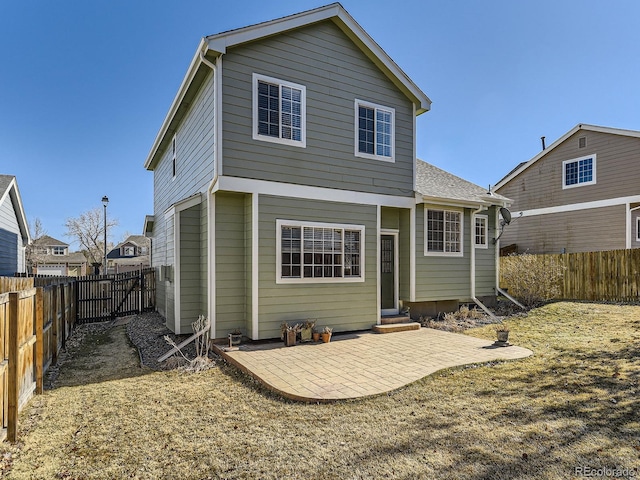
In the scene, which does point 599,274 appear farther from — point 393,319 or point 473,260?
point 393,319

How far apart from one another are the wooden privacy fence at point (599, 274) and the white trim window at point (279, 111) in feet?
33.3

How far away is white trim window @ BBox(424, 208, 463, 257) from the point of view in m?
10.8

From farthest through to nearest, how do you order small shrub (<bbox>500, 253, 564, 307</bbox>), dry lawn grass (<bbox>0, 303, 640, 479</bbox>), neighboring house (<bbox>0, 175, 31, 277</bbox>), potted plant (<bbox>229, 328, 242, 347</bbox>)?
neighboring house (<bbox>0, 175, 31, 277</bbox>), small shrub (<bbox>500, 253, 564, 307</bbox>), potted plant (<bbox>229, 328, 242, 347</bbox>), dry lawn grass (<bbox>0, 303, 640, 479</bbox>)

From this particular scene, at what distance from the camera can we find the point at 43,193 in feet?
140

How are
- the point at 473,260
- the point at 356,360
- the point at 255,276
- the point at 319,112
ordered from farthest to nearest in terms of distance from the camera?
the point at 473,260
the point at 319,112
the point at 255,276
the point at 356,360


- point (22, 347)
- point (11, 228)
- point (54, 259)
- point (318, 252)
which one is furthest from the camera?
point (54, 259)

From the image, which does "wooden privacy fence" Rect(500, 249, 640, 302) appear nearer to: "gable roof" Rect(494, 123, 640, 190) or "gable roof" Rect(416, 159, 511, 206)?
"gable roof" Rect(416, 159, 511, 206)

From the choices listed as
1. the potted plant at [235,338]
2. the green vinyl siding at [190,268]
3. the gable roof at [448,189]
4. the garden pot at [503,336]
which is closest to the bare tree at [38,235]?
the green vinyl siding at [190,268]

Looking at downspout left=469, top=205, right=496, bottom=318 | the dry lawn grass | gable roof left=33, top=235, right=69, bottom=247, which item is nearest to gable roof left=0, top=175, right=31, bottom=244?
the dry lawn grass

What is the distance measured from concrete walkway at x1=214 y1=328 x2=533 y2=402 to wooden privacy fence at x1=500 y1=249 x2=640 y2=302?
7.76 m

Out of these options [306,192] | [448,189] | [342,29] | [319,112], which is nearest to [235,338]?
[306,192]

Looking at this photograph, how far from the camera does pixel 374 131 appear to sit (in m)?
9.57

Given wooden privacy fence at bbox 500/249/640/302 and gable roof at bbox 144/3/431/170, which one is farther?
wooden privacy fence at bbox 500/249/640/302

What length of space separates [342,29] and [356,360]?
7948 mm
